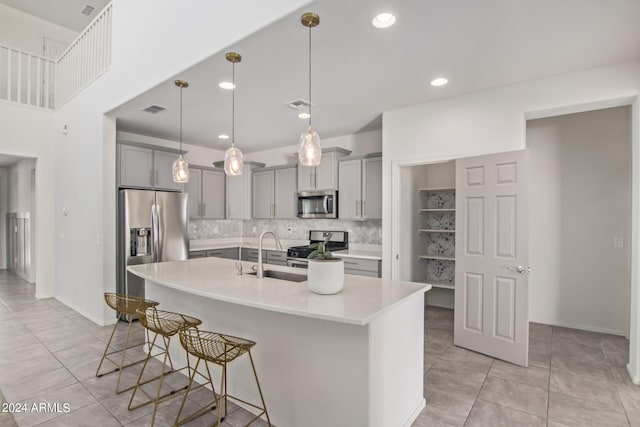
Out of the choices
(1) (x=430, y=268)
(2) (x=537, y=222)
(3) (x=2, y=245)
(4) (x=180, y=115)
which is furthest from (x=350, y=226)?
(3) (x=2, y=245)

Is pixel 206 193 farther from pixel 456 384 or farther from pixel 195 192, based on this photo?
pixel 456 384

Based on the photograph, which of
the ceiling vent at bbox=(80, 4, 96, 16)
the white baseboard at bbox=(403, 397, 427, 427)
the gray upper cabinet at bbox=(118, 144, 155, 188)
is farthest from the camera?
the ceiling vent at bbox=(80, 4, 96, 16)

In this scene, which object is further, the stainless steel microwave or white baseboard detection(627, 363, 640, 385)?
Answer: the stainless steel microwave

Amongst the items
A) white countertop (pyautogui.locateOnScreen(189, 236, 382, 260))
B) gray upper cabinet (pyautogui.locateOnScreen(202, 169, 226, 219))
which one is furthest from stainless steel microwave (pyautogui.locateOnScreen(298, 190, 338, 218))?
gray upper cabinet (pyautogui.locateOnScreen(202, 169, 226, 219))

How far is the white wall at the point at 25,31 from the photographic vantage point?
18.6 ft

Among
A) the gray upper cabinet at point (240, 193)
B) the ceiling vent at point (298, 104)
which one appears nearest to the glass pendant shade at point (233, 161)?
the ceiling vent at point (298, 104)

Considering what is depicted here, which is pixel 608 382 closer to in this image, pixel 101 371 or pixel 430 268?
pixel 430 268

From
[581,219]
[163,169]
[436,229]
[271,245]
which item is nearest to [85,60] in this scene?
[163,169]

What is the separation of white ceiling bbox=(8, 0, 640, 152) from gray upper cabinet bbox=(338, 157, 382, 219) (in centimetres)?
78

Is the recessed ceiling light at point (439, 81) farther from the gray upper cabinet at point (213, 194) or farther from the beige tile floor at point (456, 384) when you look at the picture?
the gray upper cabinet at point (213, 194)

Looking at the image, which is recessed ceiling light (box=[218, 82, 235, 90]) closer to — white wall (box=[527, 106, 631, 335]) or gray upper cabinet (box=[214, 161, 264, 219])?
gray upper cabinet (box=[214, 161, 264, 219])

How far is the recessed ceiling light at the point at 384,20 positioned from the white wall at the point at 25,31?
6.55m

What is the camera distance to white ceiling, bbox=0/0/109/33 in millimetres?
5578

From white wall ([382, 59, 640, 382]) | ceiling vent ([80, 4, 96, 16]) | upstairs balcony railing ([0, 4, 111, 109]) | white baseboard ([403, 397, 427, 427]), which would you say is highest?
ceiling vent ([80, 4, 96, 16])
